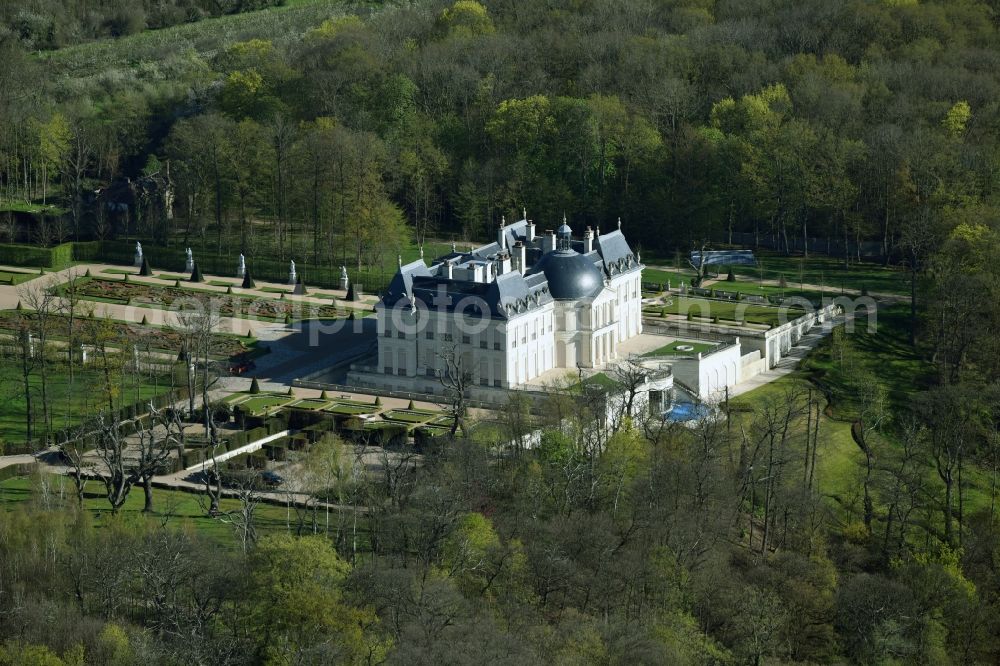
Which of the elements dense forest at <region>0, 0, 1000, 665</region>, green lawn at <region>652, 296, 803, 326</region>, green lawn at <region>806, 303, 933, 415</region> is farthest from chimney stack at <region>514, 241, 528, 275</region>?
green lawn at <region>806, 303, 933, 415</region>

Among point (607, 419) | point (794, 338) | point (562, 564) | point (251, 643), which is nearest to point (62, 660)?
point (251, 643)

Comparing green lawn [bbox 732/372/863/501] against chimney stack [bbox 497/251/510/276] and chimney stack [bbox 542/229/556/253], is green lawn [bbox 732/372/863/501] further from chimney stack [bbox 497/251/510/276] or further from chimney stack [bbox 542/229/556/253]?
chimney stack [bbox 497/251/510/276]

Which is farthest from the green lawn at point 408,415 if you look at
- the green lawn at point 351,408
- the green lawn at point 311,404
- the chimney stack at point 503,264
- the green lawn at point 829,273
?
the green lawn at point 829,273

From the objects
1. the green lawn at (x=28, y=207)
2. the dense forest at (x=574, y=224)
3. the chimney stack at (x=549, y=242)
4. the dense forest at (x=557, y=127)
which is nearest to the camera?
the dense forest at (x=574, y=224)

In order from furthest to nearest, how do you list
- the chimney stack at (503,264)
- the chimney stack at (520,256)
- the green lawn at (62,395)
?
the chimney stack at (520,256)
the chimney stack at (503,264)
the green lawn at (62,395)

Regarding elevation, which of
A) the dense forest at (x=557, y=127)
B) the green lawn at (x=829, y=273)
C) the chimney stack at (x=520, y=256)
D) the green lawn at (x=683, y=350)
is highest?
the dense forest at (x=557, y=127)

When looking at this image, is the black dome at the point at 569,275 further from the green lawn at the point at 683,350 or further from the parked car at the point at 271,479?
the parked car at the point at 271,479

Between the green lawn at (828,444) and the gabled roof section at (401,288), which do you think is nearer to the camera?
the green lawn at (828,444)
